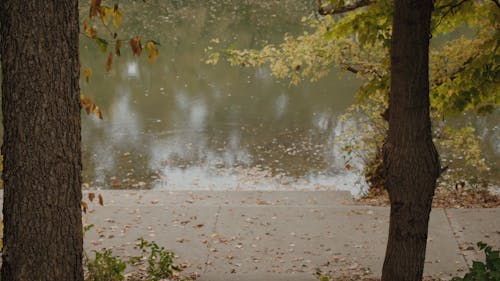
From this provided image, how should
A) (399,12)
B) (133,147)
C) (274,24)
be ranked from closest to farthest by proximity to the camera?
(399,12) → (133,147) → (274,24)

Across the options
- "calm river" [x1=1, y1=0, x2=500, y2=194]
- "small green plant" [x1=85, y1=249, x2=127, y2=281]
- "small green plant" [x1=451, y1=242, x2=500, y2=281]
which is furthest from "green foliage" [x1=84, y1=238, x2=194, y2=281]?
"calm river" [x1=1, y1=0, x2=500, y2=194]

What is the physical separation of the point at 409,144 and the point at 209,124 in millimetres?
10503

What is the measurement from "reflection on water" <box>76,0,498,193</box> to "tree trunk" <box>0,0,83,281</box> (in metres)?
7.96

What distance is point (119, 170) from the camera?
11.9 metres

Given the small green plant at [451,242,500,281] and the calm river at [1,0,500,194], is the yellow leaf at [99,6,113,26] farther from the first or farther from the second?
the calm river at [1,0,500,194]

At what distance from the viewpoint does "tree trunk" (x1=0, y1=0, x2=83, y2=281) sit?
298cm

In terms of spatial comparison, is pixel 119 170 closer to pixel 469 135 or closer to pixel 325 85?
pixel 469 135

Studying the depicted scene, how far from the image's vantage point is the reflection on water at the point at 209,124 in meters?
11.7

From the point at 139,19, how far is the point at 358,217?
21.1 m

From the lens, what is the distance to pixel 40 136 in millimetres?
3053

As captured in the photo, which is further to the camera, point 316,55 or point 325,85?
point 325,85

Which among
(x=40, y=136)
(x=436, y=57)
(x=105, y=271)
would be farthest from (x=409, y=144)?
(x=436, y=57)

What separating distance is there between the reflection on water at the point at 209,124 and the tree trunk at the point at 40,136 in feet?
26.1

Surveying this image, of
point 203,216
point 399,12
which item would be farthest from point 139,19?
point 399,12
